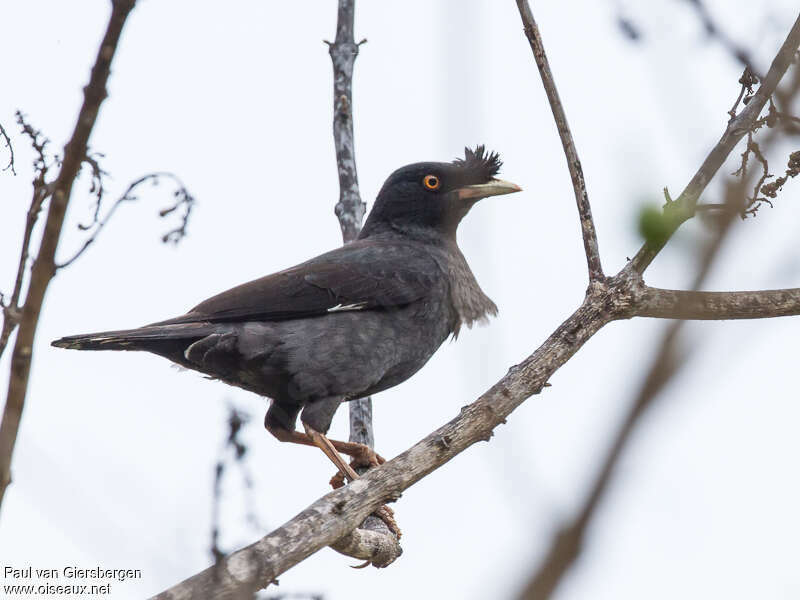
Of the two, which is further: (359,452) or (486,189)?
(486,189)

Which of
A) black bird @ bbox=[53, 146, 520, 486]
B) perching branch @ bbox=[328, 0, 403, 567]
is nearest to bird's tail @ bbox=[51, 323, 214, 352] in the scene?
black bird @ bbox=[53, 146, 520, 486]

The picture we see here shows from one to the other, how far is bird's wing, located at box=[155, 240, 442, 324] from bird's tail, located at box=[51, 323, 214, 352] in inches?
5.6

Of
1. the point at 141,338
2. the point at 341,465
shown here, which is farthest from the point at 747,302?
the point at 141,338

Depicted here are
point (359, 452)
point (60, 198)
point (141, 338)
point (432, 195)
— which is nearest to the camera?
point (60, 198)

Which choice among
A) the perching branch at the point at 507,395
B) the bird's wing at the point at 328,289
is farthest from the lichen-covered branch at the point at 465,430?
the bird's wing at the point at 328,289

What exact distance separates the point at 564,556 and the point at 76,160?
134 cm

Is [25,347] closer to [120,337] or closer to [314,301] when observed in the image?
[120,337]

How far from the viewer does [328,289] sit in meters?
6.16

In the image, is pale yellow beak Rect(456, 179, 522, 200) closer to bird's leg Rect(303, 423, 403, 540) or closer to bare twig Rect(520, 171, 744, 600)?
bird's leg Rect(303, 423, 403, 540)

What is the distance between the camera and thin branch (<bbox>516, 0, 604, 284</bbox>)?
412 centimetres

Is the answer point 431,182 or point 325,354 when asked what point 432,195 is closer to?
point 431,182

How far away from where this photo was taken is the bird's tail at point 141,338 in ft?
18.1

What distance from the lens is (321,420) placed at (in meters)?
5.89

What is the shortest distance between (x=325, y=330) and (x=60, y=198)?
164 inches
